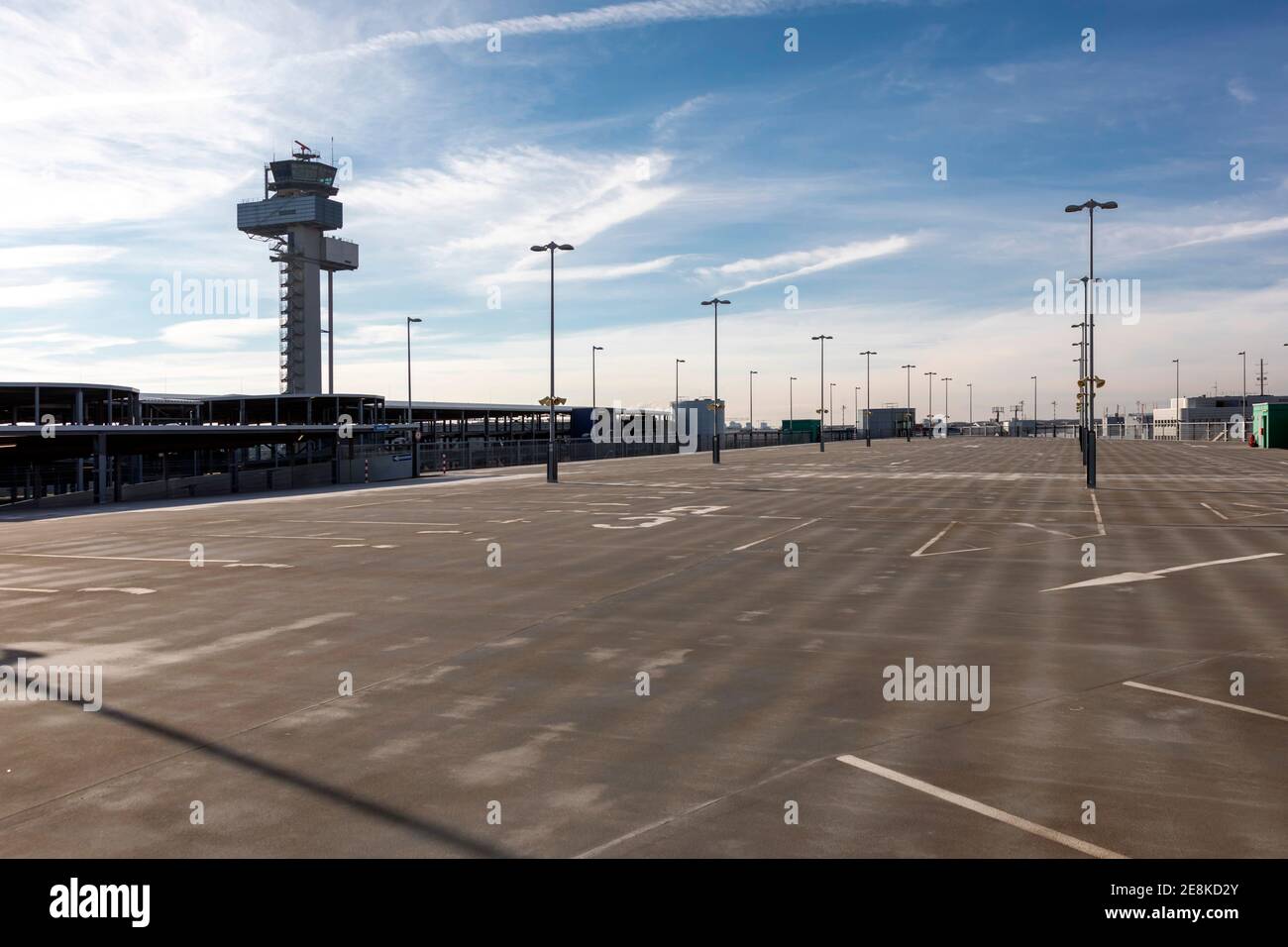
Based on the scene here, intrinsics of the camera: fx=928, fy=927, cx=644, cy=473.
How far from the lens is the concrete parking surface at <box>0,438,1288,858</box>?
22.1 ft

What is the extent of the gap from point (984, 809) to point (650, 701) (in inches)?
148

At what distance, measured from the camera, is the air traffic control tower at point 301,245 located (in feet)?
381

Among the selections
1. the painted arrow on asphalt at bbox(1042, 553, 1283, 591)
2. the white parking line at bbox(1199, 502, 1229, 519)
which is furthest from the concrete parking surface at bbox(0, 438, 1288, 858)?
the white parking line at bbox(1199, 502, 1229, 519)

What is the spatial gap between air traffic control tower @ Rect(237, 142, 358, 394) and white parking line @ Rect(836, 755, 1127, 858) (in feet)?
380

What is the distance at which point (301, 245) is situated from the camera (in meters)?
119

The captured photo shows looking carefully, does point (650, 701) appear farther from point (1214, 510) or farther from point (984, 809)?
point (1214, 510)

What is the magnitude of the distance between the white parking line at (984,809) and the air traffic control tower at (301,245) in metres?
116

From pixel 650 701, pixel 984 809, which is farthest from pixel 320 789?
pixel 984 809

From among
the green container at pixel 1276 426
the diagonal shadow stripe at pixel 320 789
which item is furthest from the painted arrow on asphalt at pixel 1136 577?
the green container at pixel 1276 426

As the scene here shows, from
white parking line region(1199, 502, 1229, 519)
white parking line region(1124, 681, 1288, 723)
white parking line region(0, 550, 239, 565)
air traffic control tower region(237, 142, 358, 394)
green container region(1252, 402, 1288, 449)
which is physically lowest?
white parking line region(1124, 681, 1288, 723)

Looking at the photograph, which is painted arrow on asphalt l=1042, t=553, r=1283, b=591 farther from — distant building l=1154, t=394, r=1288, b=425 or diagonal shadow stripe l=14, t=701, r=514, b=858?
distant building l=1154, t=394, r=1288, b=425
